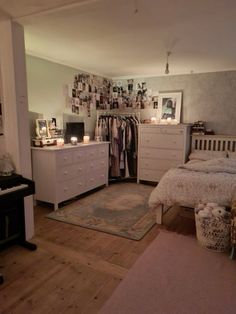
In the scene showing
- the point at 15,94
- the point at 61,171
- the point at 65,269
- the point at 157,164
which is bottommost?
the point at 65,269

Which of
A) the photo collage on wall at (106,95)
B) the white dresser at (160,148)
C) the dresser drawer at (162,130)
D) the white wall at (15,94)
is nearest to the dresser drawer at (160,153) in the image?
the white dresser at (160,148)

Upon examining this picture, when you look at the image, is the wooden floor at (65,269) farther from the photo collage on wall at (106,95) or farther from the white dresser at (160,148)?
the photo collage on wall at (106,95)

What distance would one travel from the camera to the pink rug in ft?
5.49

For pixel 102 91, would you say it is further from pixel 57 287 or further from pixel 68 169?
pixel 57 287

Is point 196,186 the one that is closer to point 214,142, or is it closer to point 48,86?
point 214,142

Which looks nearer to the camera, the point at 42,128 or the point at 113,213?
the point at 113,213

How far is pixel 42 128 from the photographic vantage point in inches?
143

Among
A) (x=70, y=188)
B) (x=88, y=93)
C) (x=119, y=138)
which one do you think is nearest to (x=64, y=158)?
(x=70, y=188)

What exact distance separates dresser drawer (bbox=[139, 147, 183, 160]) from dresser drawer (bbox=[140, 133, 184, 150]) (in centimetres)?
8

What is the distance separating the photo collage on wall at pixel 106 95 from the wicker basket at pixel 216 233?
3.10 meters

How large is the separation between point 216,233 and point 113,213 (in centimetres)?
142

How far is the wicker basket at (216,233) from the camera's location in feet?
7.66

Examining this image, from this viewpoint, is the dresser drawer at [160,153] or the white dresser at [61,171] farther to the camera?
the dresser drawer at [160,153]

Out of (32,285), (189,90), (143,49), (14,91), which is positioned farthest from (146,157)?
(32,285)
